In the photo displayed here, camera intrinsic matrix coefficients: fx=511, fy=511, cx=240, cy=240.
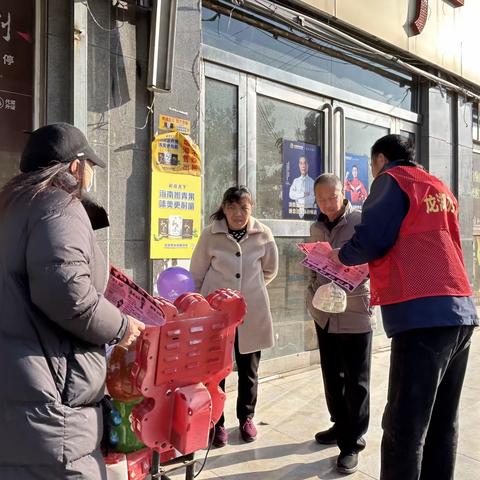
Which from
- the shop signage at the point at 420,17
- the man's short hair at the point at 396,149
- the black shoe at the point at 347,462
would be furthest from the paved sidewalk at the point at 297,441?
the shop signage at the point at 420,17

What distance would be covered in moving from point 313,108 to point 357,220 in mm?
2754

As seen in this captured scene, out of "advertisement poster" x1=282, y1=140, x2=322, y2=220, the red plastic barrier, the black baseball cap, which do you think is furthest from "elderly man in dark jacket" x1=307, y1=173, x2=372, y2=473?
"advertisement poster" x1=282, y1=140, x2=322, y2=220

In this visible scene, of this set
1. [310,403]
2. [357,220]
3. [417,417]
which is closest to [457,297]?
[417,417]

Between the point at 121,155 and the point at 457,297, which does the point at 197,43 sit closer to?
the point at 121,155

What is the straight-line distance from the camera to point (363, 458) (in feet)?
11.3

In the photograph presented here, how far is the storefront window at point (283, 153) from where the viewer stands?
5277 millimetres

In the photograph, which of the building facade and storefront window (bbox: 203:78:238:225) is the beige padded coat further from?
storefront window (bbox: 203:78:238:225)

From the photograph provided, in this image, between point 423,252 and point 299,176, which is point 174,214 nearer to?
point 299,176

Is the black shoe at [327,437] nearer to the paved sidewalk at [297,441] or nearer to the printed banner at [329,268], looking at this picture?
the paved sidewalk at [297,441]

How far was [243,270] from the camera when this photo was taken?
3.54 metres

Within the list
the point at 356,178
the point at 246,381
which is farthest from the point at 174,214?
the point at 356,178

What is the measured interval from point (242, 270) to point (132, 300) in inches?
62.5

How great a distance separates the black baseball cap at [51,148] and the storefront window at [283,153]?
3.49 m

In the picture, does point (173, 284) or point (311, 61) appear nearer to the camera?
point (173, 284)
